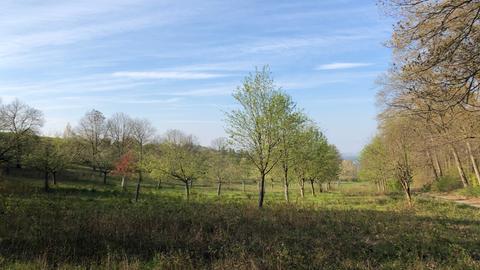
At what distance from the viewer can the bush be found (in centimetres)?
4469

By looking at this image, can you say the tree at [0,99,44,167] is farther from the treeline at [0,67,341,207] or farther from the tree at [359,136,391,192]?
the tree at [359,136,391,192]

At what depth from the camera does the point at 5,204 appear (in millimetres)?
14523

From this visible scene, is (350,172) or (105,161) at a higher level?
(105,161)

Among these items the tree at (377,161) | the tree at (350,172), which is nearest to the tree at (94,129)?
the tree at (377,161)

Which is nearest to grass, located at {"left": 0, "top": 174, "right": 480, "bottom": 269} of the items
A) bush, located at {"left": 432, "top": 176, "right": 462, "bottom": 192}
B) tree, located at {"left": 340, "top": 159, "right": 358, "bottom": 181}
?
bush, located at {"left": 432, "top": 176, "right": 462, "bottom": 192}

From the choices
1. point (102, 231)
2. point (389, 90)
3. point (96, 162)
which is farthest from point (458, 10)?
point (96, 162)

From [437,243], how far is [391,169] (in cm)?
1785

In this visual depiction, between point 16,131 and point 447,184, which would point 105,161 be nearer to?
point 16,131

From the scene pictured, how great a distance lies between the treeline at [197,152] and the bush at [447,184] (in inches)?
599

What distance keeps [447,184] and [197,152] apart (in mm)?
37414

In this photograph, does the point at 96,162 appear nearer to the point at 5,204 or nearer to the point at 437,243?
the point at 5,204

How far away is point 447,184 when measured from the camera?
150 ft

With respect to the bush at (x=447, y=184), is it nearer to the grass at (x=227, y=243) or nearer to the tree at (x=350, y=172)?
the grass at (x=227, y=243)

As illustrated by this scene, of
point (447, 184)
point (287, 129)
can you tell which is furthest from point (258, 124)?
point (447, 184)
